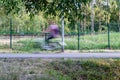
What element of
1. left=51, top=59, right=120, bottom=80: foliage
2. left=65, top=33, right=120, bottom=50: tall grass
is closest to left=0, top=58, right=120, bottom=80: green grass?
left=51, top=59, right=120, bottom=80: foliage

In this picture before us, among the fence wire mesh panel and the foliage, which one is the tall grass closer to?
the fence wire mesh panel

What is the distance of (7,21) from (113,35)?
687 centimetres

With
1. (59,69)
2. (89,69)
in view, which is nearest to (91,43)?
(89,69)

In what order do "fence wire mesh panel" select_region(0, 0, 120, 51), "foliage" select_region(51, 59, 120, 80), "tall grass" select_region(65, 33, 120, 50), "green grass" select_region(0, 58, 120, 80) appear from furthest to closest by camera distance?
"tall grass" select_region(65, 33, 120, 50) < "fence wire mesh panel" select_region(0, 0, 120, 51) < "foliage" select_region(51, 59, 120, 80) < "green grass" select_region(0, 58, 120, 80)

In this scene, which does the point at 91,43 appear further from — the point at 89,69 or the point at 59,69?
the point at 59,69

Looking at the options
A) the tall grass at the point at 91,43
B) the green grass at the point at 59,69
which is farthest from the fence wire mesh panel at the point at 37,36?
the green grass at the point at 59,69

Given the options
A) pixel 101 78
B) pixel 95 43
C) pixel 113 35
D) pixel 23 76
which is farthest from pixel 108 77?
pixel 113 35

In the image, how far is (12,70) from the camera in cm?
1238

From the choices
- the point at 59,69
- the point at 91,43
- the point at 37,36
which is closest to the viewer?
the point at 59,69

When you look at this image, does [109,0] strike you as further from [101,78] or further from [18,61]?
[18,61]

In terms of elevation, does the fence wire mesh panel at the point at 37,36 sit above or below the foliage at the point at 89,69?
above

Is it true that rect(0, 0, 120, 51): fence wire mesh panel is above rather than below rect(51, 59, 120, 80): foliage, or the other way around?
above

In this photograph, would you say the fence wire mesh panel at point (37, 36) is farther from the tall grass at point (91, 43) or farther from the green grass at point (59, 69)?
the green grass at point (59, 69)

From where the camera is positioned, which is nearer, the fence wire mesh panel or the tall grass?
the fence wire mesh panel
